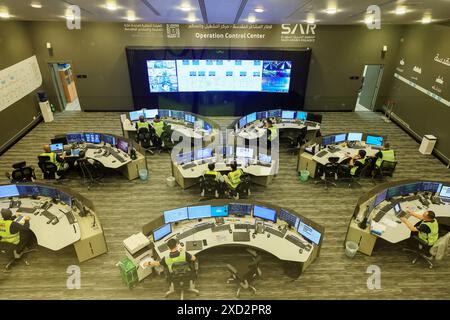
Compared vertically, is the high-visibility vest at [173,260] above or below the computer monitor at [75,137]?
below

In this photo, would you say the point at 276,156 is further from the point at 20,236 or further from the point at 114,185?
the point at 20,236

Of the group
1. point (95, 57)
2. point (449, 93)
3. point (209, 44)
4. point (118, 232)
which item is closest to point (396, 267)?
point (118, 232)

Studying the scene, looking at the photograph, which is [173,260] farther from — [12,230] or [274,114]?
[274,114]

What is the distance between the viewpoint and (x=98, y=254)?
6188 mm

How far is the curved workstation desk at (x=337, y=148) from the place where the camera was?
A: 8625 millimetres

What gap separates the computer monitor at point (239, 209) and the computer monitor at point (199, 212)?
45 centimetres

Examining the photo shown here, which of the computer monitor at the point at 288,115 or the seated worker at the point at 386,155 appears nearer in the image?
the seated worker at the point at 386,155

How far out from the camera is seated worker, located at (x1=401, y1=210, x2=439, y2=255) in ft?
18.6

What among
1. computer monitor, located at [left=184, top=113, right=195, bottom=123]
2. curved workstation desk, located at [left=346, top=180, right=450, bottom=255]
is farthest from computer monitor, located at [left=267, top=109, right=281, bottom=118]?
curved workstation desk, located at [left=346, top=180, right=450, bottom=255]

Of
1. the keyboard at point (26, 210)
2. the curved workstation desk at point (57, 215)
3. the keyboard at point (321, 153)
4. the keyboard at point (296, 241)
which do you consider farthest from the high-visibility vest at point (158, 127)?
the keyboard at point (296, 241)

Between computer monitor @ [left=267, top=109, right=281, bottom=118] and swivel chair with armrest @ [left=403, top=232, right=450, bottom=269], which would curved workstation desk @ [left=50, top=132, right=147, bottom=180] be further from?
swivel chair with armrest @ [left=403, top=232, right=450, bottom=269]

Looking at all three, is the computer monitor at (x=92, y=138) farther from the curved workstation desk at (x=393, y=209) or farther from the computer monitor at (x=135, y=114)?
the curved workstation desk at (x=393, y=209)

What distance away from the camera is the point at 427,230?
564 centimetres

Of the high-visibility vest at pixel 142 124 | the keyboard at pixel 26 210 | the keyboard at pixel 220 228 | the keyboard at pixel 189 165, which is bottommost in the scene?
the keyboard at pixel 220 228
